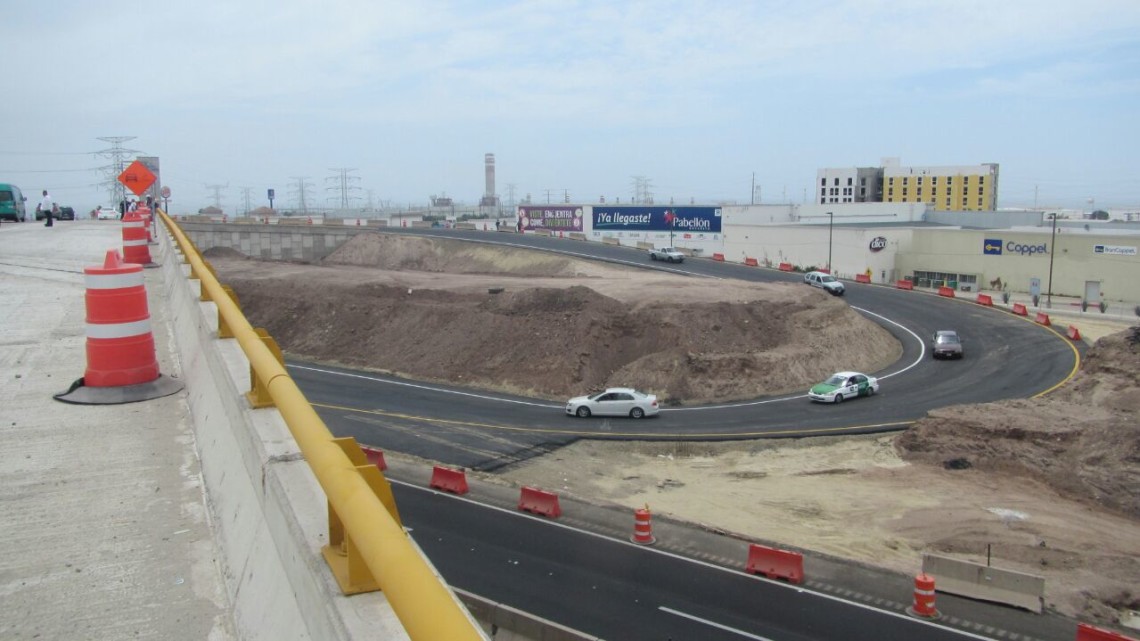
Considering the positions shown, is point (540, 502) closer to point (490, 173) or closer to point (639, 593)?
point (639, 593)

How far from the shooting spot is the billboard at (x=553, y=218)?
96.5 m

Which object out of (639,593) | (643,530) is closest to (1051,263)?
(643,530)

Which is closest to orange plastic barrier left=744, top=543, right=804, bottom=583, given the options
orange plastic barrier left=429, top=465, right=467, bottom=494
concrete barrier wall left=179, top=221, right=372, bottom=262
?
orange plastic barrier left=429, top=465, right=467, bottom=494

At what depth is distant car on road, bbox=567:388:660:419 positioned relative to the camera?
3219cm

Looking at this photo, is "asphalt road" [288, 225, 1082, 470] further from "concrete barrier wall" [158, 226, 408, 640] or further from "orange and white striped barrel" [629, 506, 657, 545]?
"concrete barrier wall" [158, 226, 408, 640]

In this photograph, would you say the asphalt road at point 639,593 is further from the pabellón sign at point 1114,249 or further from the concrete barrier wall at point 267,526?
the pabellón sign at point 1114,249

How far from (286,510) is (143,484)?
290cm

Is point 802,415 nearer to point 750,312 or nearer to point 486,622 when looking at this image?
point 750,312

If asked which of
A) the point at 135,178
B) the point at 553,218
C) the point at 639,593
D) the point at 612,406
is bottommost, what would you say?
the point at 612,406

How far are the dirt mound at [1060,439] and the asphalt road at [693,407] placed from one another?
234 centimetres

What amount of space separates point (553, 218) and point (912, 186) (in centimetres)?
5557

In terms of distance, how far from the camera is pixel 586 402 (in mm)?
32156

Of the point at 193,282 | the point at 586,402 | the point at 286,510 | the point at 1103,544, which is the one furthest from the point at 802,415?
the point at 286,510

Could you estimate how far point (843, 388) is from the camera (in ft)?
110
